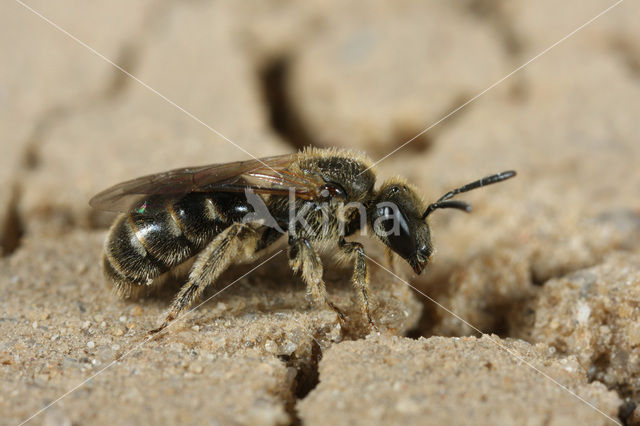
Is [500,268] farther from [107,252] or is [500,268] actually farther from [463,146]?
[107,252]

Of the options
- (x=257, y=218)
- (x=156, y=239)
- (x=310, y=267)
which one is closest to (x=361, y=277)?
(x=310, y=267)

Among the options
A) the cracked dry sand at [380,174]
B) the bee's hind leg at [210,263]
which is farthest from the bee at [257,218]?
the cracked dry sand at [380,174]

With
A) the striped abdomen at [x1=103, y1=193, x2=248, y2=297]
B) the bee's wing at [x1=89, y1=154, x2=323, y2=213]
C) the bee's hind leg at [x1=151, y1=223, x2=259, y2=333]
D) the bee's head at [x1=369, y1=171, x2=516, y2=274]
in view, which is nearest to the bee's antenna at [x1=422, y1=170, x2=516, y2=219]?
the bee's head at [x1=369, y1=171, x2=516, y2=274]

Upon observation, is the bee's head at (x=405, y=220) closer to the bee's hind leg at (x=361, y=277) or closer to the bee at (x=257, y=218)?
the bee at (x=257, y=218)

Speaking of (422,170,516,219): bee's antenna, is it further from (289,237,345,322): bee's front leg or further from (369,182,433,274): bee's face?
(289,237,345,322): bee's front leg

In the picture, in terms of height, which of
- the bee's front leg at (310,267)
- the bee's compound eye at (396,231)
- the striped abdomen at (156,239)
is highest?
the bee's compound eye at (396,231)

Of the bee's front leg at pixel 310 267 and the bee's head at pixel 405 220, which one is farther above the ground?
the bee's head at pixel 405 220

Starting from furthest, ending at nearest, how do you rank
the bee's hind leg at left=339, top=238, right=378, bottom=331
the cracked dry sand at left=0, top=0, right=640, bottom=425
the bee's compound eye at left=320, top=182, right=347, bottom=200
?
the bee's compound eye at left=320, top=182, right=347, bottom=200 < the bee's hind leg at left=339, top=238, right=378, bottom=331 < the cracked dry sand at left=0, top=0, right=640, bottom=425
